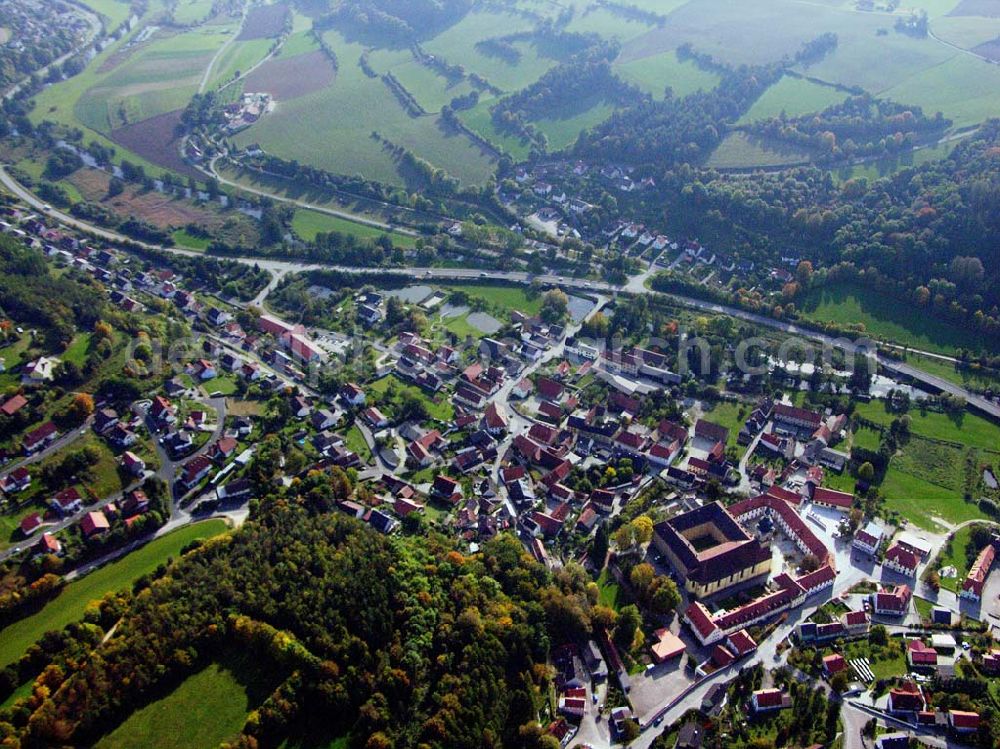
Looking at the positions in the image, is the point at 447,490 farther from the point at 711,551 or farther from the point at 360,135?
the point at 360,135

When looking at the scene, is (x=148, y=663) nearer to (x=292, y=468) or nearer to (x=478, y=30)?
(x=292, y=468)

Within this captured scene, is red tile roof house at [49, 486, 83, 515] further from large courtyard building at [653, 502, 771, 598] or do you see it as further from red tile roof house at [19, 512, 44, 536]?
large courtyard building at [653, 502, 771, 598]

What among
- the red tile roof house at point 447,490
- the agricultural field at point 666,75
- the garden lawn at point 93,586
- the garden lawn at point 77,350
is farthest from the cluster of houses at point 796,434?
the agricultural field at point 666,75

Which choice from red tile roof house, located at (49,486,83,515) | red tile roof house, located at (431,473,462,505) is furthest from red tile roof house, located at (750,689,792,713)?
red tile roof house, located at (49,486,83,515)

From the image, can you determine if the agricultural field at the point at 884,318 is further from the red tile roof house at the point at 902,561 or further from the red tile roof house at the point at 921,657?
the red tile roof house at the point at 921,657

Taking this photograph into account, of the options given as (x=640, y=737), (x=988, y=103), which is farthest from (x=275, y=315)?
(x=988, y=103)

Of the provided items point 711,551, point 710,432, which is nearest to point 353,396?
point 710,432
